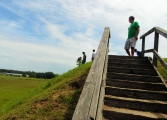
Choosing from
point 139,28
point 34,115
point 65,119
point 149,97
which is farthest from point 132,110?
point 139,28

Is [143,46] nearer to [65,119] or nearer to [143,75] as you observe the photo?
[143,75]

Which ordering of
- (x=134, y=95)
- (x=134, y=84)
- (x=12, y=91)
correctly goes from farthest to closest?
(x=12, y=91) < (x=134, y=84) < (x=134, y=95)

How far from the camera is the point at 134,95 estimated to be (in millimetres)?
5609

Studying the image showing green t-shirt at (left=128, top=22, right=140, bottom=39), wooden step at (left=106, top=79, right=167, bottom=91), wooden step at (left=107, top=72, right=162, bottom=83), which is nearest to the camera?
wooden step at (left=106, top=79, right=167, bottom=91)

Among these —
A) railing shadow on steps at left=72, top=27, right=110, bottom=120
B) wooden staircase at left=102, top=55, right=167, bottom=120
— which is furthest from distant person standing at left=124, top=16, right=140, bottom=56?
railing shadow on steps at left=72, top=27, right=110, bottom=120

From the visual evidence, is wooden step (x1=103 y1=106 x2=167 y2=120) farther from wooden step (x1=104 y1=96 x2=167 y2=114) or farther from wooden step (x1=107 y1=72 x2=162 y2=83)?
wooden step (x1=107 y1=72 x2=162 y2=83)

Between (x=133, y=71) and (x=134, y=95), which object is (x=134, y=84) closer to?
(x=134, y=95)

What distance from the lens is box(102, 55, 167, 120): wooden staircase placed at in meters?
4.59

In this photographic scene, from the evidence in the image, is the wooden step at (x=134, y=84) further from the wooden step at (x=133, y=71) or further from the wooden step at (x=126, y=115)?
the wooden step at (x=126, y=115)

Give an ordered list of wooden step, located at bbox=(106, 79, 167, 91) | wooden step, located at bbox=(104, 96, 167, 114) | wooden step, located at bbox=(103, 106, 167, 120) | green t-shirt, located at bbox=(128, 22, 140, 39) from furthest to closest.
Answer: green t-shirt, located at bbox=(128, 22, 140, 39), wooden step, located at bbox=(106, 79, 167, 91), wooden step, located at bbox=(104, 96, 167, 114), wooden step, located at bbox=(103, 106, 167, 120)

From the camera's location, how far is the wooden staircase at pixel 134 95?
4.59 metres

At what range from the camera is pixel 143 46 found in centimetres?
945

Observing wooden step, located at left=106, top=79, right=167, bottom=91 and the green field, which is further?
the green field

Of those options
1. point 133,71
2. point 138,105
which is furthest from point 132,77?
point 138,105
